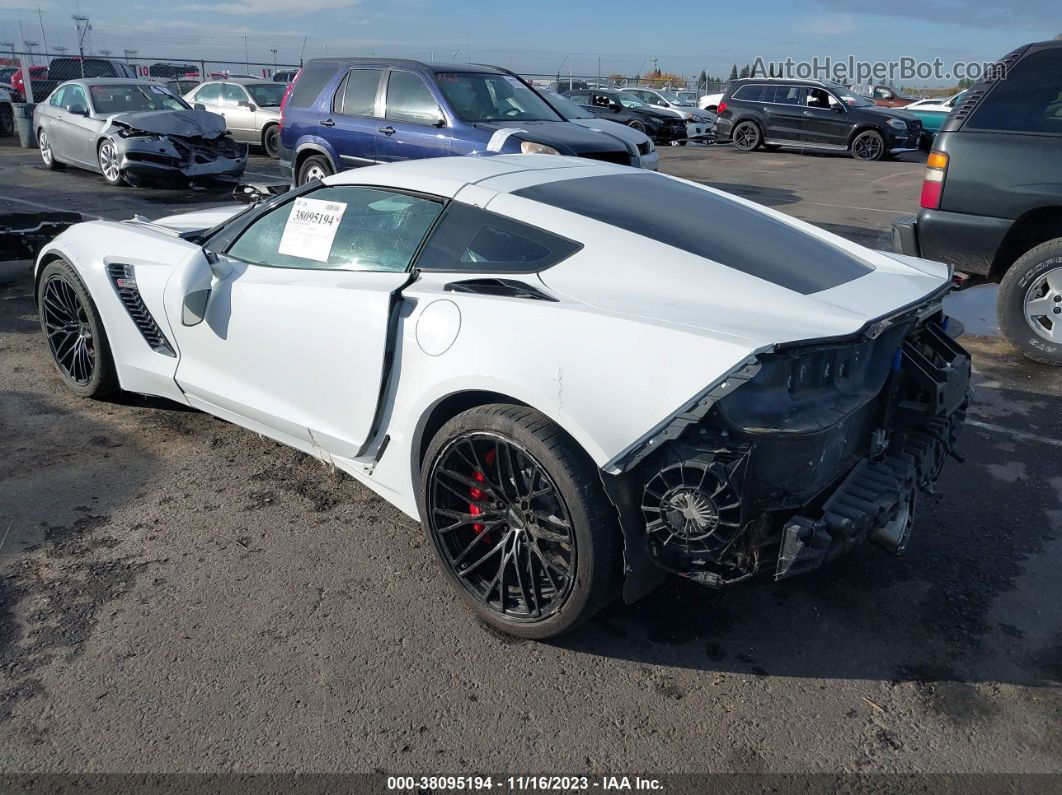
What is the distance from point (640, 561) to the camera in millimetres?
2721

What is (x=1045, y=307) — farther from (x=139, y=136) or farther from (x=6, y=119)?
(x=6, y=119)

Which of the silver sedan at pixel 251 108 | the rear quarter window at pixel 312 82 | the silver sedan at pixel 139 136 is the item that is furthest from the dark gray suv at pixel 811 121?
the rear quarter window at pixel 312 82

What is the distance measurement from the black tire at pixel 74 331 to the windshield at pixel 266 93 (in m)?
13.6

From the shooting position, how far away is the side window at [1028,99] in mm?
5547

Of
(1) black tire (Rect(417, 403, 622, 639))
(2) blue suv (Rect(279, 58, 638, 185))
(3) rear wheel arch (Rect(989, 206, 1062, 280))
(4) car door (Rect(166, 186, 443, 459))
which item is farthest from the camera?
(2) blue suv (Rect(279, 58, 638, 185))

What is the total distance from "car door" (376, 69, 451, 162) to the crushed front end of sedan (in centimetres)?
420

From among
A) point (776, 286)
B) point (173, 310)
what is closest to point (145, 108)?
point (173, 310)

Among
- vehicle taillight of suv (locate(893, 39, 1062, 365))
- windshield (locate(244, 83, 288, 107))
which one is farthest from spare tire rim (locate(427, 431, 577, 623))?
windshield (locate(244, 83, 288, 107))

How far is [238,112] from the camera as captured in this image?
17.5 meters

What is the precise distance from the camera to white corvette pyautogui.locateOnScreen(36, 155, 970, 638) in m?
2.58

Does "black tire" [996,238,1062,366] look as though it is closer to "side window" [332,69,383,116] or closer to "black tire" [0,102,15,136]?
"side window" [332,69,383,116]

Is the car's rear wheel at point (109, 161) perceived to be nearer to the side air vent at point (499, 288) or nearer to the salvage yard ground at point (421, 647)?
the salvage yard ground at point (421, 647)

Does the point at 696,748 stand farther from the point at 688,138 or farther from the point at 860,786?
the point at 688,138

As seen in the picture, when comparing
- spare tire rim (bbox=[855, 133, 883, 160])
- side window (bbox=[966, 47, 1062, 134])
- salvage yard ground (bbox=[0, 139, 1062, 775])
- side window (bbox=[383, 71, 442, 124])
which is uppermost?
side window (bbox=[966, 47, 1062, 134])
